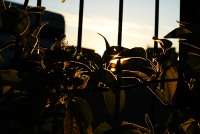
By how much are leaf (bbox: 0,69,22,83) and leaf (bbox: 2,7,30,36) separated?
0.40 ft

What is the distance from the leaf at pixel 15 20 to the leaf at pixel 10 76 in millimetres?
121

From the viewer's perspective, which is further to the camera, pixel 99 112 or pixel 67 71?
pixel 99 112

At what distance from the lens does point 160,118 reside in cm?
1712

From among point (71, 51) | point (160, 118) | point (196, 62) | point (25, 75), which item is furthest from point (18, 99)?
point (160, 118)

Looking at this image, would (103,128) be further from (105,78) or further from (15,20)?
(15,20)

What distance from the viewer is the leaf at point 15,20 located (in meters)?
0.92

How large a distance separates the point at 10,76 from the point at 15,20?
0.53ft

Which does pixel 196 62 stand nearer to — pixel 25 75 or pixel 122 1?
pixel 25 75

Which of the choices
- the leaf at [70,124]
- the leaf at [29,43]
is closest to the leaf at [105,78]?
the leaf at [70,124]

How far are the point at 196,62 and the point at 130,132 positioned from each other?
29 cm

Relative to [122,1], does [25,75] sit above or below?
below

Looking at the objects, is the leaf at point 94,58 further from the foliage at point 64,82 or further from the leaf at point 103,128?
the leaf at point 103,128

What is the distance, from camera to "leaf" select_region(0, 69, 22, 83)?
891 millimetres

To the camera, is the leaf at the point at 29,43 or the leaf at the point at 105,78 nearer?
the leaf at the point at 105,78
